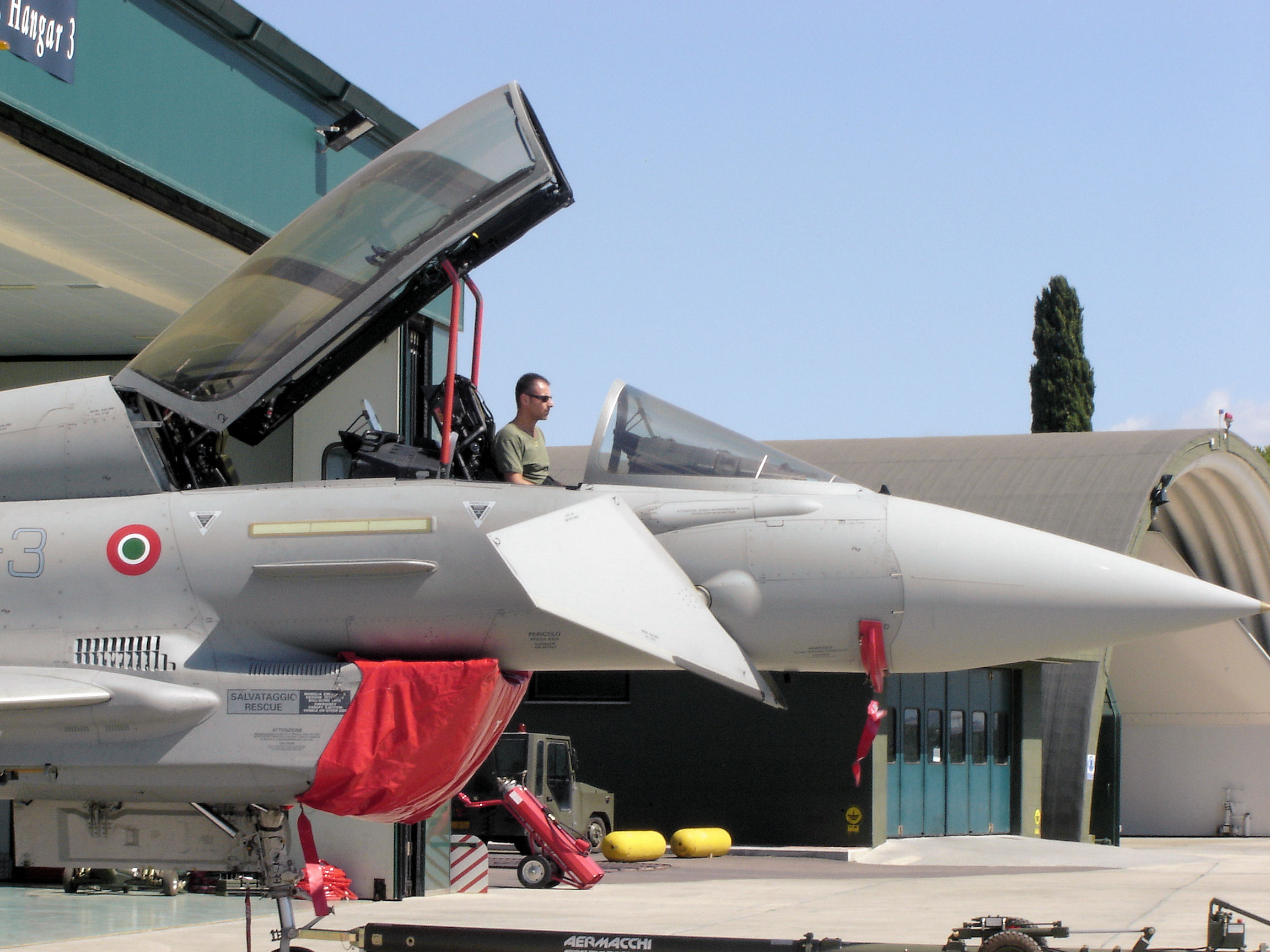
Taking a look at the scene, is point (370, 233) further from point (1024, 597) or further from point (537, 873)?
point (537, 873)

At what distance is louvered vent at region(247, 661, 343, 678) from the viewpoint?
6621 millimetres

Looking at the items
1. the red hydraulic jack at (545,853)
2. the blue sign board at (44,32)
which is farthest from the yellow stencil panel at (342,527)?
the red hydraulic jack at (545,853)

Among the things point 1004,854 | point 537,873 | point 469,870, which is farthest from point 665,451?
point 1004,854

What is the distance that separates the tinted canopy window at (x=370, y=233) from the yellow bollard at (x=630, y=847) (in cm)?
1282

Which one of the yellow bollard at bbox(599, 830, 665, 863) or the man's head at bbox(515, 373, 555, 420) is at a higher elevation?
the man's head at bbox(515, 373, 555, 420)

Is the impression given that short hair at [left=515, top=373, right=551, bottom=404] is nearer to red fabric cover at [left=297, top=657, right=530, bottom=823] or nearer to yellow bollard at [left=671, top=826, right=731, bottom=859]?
red fabric cover at [left=297, top=657, right=530, bottom=823]

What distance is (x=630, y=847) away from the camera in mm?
18688

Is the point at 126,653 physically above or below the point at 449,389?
below

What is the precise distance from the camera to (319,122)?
12.5 meters

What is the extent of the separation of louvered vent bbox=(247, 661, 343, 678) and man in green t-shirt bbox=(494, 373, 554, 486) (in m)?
1.30

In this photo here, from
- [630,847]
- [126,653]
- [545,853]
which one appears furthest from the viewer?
[630,847]

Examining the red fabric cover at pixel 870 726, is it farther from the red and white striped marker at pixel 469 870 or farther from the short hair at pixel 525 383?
the red and white striped marker at pixel 469 870

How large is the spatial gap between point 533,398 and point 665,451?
3.00 ft

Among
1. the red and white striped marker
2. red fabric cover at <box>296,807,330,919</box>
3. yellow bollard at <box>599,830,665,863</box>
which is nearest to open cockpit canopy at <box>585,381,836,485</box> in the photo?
red fabric cover at <box>296,807,330,919</box>
